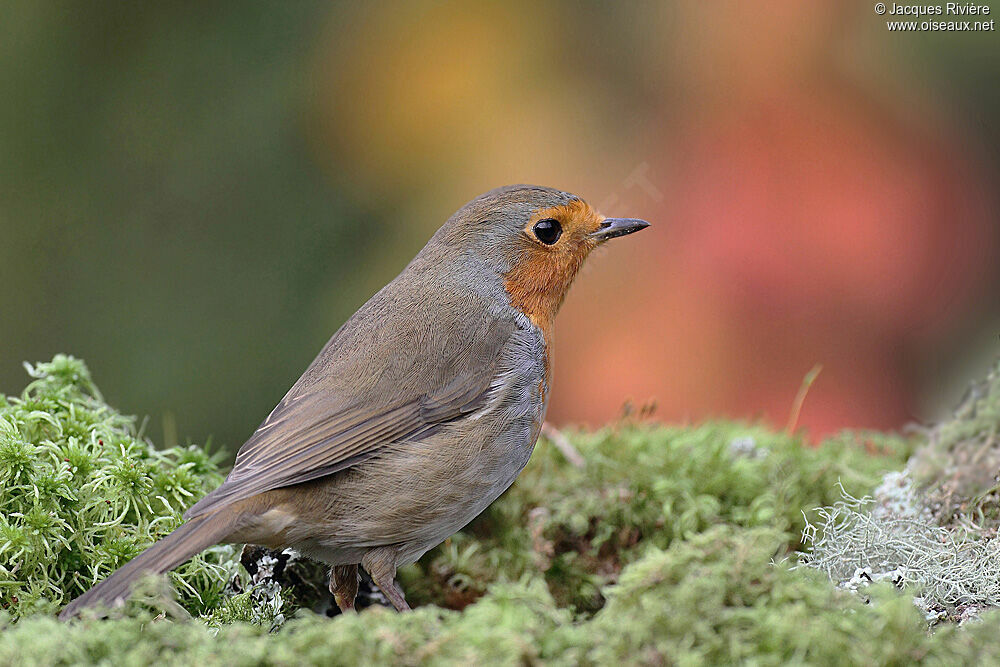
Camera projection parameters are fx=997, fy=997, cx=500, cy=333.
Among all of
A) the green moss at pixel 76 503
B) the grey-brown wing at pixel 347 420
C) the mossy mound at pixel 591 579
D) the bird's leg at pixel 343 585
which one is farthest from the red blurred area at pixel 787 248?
the green moss at pixel 76 503

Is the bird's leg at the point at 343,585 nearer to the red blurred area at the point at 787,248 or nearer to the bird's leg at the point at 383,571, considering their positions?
the bird's leg at the point at 383,571

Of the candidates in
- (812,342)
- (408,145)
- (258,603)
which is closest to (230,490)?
(258,603)

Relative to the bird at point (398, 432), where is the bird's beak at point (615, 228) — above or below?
above

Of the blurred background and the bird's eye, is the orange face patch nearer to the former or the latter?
the bird's eye

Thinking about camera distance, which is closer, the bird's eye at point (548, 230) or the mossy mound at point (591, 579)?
the mossy mound at point (591, 579)

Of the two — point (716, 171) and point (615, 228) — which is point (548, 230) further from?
point (716, 171)

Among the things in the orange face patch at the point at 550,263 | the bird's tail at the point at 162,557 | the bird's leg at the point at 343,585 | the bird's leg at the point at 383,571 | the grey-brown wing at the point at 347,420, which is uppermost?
the orange face patch at the point at 550,263

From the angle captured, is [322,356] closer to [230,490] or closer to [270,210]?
[230,490]

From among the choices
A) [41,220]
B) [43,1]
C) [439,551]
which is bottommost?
[439,551]

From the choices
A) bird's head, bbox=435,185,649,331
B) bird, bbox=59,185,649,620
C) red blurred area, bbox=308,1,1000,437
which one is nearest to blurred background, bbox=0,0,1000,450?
red blurred area, bbox=308,1,1000,437
